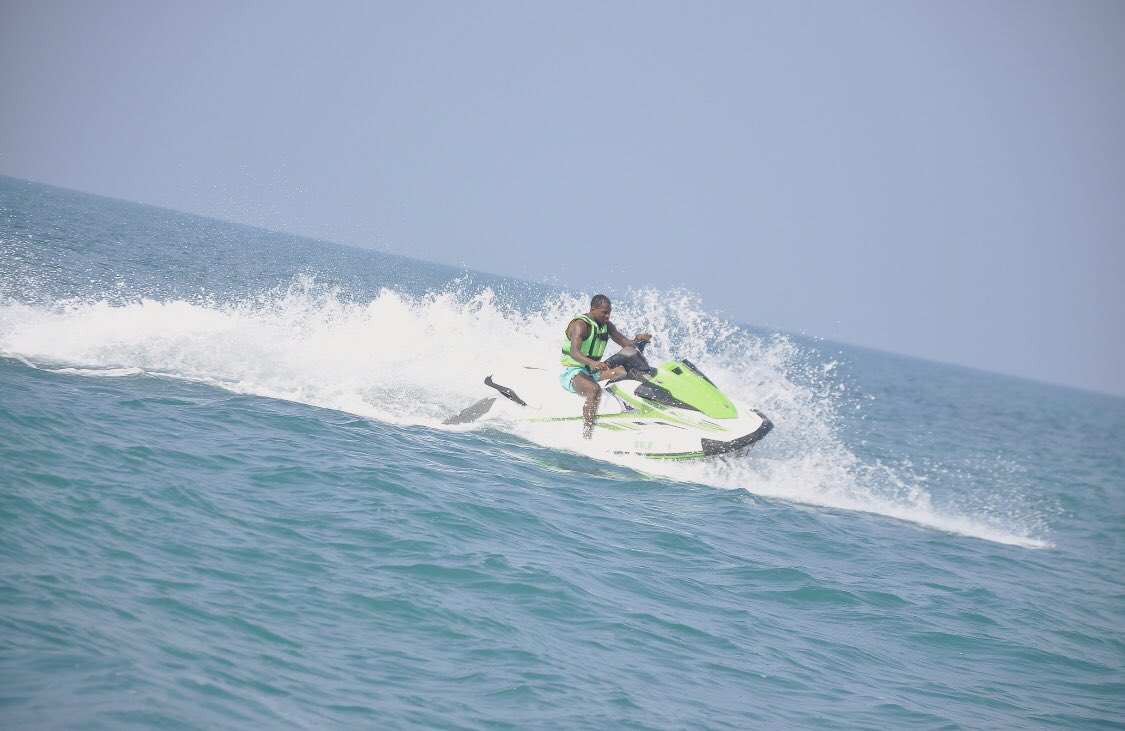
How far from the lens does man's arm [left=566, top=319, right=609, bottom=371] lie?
1102cm

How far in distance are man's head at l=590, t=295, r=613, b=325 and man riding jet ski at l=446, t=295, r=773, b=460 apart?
12 mm

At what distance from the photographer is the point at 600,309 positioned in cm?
1109

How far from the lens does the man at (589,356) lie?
1104cm

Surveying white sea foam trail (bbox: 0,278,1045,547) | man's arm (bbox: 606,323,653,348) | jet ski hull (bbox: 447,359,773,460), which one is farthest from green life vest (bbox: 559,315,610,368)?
white sea foam trail (bbox: 0,278,1045,547)

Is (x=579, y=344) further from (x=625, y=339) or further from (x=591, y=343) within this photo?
(x=625, y=339)

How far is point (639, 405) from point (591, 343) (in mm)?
967

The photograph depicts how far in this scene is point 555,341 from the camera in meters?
16.8

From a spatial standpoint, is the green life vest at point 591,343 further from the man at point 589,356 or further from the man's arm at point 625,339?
the man's arm at point 625,339

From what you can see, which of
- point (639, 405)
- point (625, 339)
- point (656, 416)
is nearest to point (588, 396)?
point (639, 405)

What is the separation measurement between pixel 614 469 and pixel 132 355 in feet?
20.3

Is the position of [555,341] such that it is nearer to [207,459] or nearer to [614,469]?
[614,469]

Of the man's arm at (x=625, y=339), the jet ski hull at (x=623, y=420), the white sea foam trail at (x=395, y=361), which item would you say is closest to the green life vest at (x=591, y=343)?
the man's arm at (x=625, y=339)

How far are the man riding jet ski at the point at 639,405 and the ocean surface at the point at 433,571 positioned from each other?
1.21 feet

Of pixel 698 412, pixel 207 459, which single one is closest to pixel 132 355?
pixel 207 459
